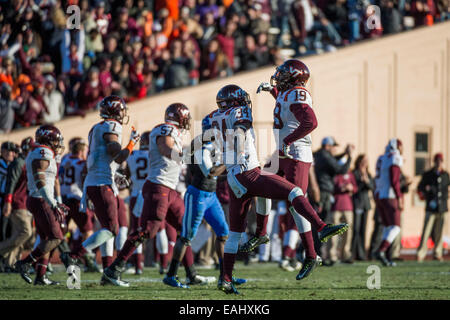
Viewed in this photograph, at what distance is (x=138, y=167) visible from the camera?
43.1ft

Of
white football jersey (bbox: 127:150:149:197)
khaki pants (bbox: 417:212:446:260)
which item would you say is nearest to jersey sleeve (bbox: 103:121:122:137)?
white football jersey (bbox: 127:150:149:197)

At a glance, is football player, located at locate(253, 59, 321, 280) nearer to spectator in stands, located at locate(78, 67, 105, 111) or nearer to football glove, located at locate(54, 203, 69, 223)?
football glove, located at locate(54, 203, 69, 223)

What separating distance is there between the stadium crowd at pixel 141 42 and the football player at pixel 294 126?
290 inches

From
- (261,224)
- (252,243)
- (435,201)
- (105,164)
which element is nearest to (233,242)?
(252,243)

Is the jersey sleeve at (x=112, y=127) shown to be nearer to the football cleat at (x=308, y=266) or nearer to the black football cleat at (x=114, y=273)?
the black football cleat at (x=114, y=273)

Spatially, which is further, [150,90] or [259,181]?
[150,90]

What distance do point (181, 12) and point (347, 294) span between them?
1053 centimetres

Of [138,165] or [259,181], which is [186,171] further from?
[259,181]

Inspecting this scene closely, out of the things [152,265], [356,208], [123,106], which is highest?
[123,106]

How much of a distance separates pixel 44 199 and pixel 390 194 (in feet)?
21.0

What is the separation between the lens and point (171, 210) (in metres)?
10.6

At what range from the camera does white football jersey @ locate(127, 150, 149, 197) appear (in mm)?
13094

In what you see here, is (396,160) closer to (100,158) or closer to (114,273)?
(100,158)

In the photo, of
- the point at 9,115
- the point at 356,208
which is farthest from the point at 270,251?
the point at 9,115
